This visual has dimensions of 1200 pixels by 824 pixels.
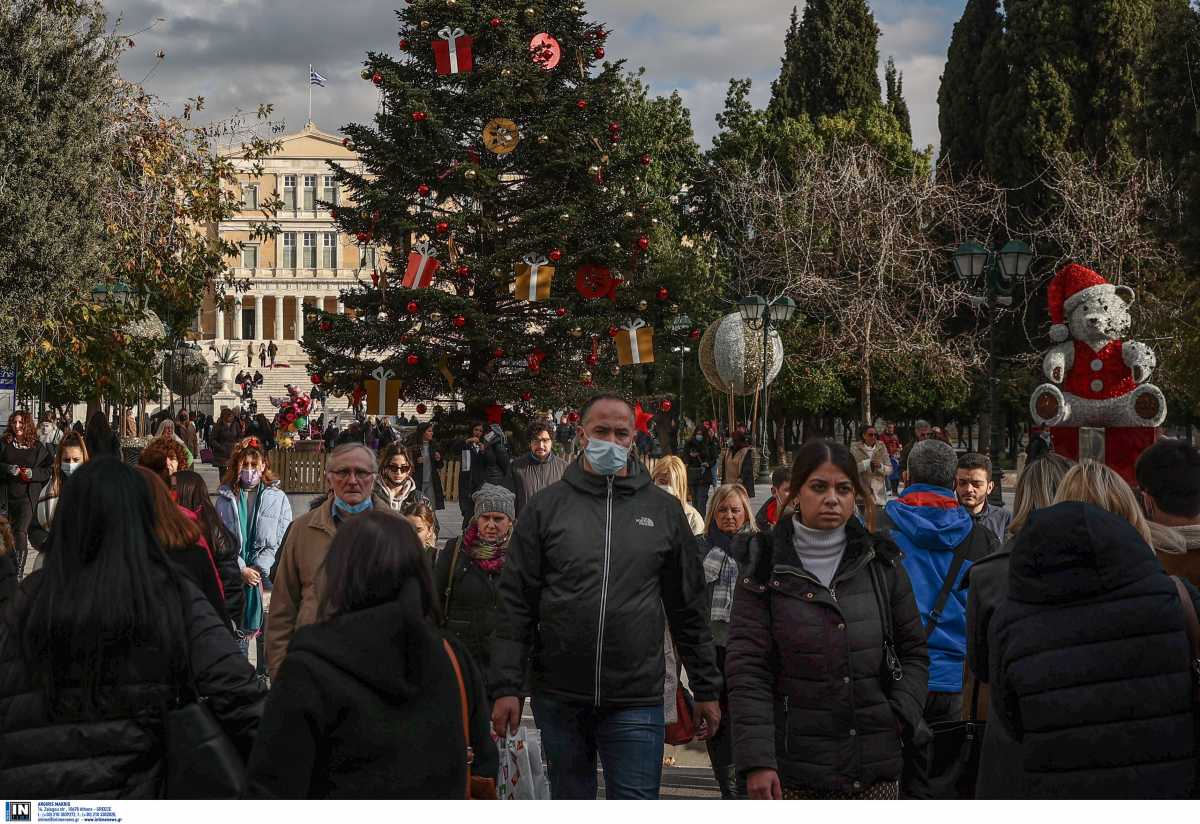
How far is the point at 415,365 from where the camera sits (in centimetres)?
1834

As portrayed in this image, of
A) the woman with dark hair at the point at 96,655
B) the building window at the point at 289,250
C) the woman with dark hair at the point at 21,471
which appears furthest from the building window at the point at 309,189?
the woman with dark hair at the point at 96,655

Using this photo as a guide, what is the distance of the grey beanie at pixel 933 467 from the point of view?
195 inches

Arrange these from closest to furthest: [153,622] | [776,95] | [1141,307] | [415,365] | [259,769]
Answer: [259,769] < [153,622] < [415,365] < [1141,307] < [776,95]

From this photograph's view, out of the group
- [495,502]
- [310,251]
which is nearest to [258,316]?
[310,251]

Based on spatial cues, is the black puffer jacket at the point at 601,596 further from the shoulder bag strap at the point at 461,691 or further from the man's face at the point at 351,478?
the shoulder bag strap at the point at 461,691

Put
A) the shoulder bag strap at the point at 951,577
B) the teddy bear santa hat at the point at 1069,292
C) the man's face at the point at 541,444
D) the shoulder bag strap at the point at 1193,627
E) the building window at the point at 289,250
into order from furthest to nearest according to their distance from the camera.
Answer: the building window at the point at 289,250, the teddy bear santa hat at the point at 1069,292, the man's face at the point at 541,444, the shoulder bag strap at the point at 951,577, the shoulder bag strap at the point at 1193,627

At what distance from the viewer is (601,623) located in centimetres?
404

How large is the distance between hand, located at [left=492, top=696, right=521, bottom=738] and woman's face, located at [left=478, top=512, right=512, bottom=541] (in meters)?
1.50

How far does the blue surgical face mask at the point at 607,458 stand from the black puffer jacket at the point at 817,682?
2.18 ft

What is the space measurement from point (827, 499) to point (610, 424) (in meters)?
0.84

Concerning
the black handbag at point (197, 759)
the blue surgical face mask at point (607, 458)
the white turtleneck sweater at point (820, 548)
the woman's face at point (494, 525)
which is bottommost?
the black handbag at point (197, 759)

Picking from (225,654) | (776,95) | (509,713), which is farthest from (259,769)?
(776,95)
